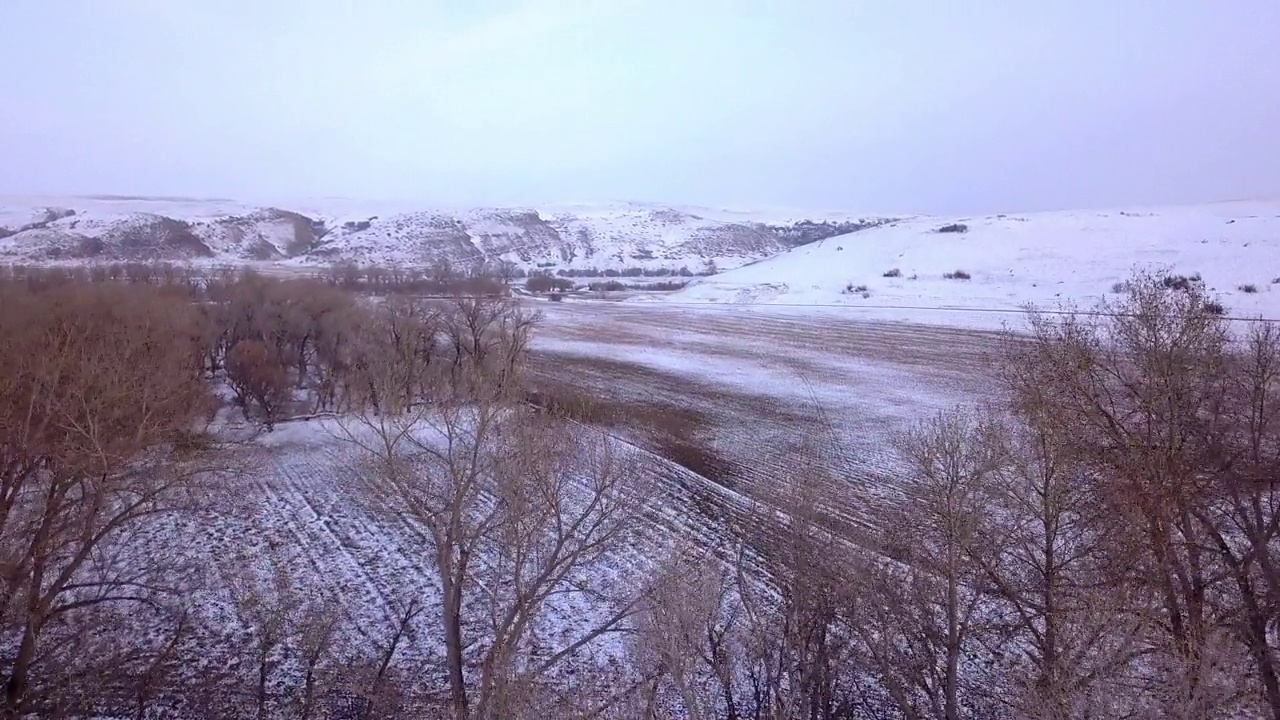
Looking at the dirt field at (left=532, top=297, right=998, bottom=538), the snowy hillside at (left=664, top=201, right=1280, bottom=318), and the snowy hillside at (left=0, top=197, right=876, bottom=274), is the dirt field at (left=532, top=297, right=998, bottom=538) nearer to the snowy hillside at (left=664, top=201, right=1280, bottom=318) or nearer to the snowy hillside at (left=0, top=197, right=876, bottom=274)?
the snowy hillside at (left=664, top=201, right=1280, bottom=318)

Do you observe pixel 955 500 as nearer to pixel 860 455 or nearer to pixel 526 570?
pixel 526 570

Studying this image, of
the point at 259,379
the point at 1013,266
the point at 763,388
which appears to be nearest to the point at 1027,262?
the point at 1013,266

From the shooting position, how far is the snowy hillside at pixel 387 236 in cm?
10250

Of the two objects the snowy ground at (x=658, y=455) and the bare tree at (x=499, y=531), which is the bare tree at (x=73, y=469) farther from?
the bare tree at (x=499, y=531)

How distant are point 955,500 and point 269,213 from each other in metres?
159

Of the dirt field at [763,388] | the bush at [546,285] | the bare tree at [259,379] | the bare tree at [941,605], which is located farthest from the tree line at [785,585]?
the bush at [546,285]

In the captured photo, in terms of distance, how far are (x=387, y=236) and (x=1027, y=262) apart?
113 meters

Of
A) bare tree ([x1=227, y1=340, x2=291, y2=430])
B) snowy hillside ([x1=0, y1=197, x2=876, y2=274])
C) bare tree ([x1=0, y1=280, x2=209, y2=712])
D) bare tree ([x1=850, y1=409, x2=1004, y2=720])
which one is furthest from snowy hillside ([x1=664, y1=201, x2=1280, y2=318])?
bare tree ([x1=0, y1=280, x2=209, y2=712])

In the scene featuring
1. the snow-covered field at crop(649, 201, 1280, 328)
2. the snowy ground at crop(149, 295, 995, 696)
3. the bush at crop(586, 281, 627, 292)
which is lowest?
the snowy ground at crop(149, 295, 995, 696)

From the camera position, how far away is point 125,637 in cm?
1380

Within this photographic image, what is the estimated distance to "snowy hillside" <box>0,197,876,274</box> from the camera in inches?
4035

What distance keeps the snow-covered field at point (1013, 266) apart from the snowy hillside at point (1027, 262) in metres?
0.13

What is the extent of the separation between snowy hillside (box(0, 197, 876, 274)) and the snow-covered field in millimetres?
44375

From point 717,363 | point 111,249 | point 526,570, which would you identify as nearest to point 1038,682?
point 526,570
